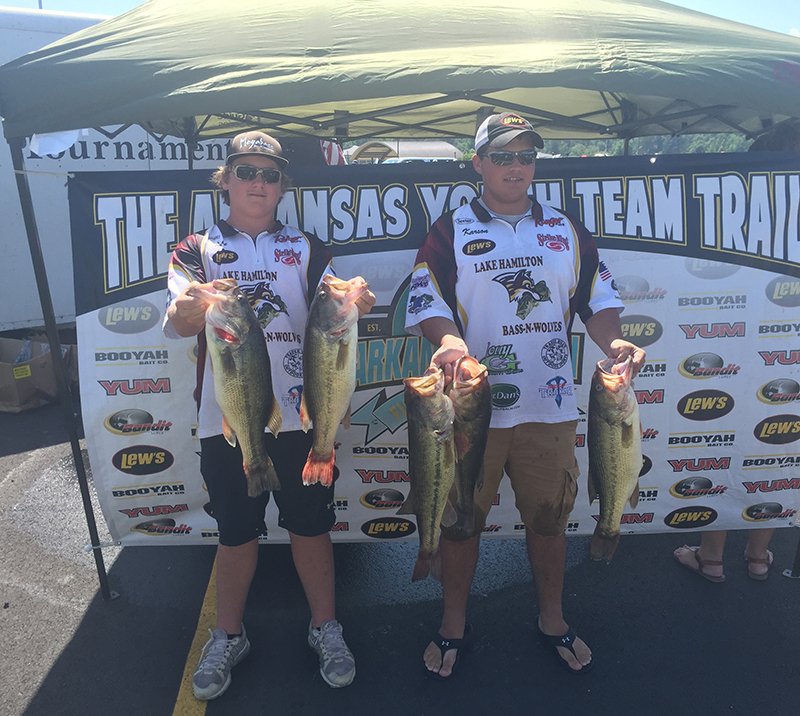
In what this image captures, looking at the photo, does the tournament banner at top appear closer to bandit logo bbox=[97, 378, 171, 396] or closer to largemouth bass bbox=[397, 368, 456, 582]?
bandit logo bbox=[97, 378, 171, 396]

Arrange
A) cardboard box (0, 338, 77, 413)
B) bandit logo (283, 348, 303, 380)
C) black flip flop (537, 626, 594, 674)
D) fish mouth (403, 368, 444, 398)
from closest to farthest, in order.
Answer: fish mouth (403, 368, 444, 398) → bandit logo (283, 348, 303, 380) → black flip flop (537, 626, 594, 674) → cardboard box (0, 338, 77, 413)

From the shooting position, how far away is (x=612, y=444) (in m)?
2.35

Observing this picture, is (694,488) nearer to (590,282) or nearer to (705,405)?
(705,405)

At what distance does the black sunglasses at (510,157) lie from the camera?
2.51 m

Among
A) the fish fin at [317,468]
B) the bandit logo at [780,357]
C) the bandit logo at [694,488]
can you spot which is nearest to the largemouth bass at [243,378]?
the fish fin at [317,468]

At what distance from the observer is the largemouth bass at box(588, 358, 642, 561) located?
2273mm

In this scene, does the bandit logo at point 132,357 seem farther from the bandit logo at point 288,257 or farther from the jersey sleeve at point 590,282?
the jersey sleeve at point 590,282

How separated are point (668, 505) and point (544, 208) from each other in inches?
85.2

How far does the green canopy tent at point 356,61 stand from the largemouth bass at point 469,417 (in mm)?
1381

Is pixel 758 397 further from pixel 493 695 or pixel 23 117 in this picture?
pixel 23 117

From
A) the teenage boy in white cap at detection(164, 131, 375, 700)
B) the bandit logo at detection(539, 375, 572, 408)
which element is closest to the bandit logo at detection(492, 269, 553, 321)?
the bandit logo at detection(539, 375, 572, 408)

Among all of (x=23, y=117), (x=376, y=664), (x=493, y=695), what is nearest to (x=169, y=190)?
(x=23, y=117)

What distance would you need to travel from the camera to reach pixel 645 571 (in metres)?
3.76

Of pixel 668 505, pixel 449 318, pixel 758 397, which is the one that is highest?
pixel 449 318
